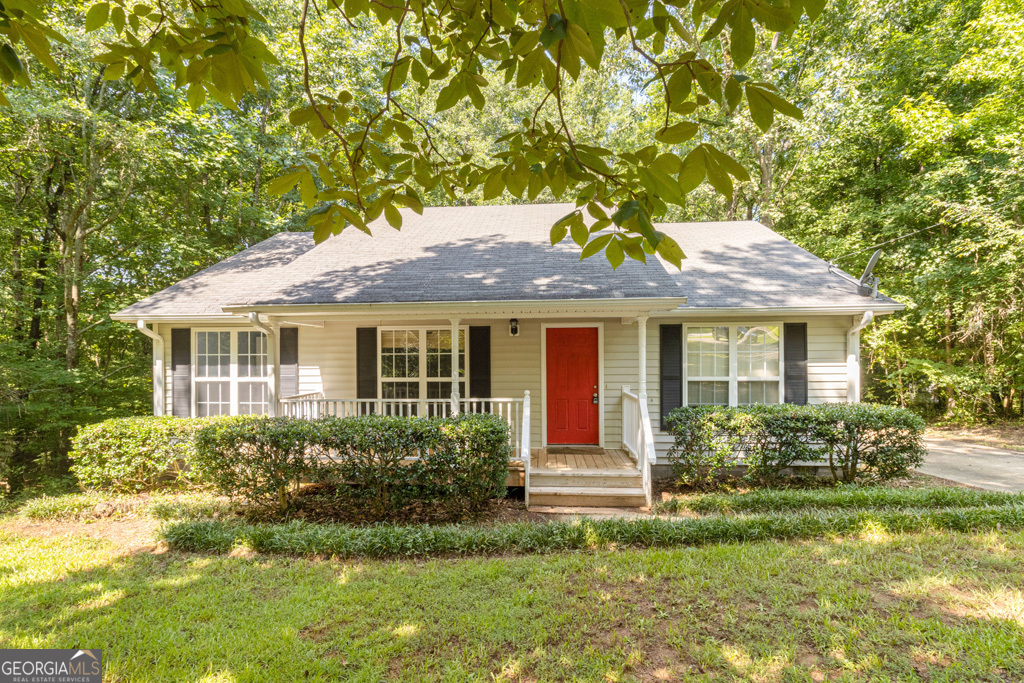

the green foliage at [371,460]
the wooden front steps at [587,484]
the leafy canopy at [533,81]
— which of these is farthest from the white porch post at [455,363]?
the leafy canopy at [533,81]

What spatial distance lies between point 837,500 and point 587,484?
308 cm

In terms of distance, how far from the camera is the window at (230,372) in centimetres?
845

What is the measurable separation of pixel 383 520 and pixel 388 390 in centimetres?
306

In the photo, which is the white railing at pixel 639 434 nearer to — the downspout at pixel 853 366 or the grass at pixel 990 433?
the downspout at pixel 853 366

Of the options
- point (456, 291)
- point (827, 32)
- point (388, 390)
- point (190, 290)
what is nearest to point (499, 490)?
point (456, 291)

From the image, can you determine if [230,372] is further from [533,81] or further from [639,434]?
[533,81]

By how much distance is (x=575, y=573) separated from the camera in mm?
4039

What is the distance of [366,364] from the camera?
8.27 meters

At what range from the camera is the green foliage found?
18.2 feet

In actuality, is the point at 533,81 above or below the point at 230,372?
above

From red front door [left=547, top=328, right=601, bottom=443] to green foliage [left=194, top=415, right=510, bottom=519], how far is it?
2442mm

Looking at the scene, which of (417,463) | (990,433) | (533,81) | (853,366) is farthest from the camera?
(990,433)

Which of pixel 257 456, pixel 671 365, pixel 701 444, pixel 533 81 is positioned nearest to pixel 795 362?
pixel 671 365

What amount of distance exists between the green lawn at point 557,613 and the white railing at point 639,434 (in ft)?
5.09
